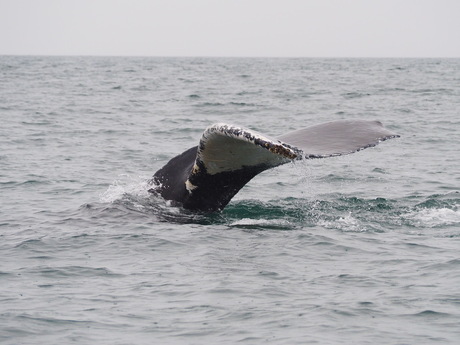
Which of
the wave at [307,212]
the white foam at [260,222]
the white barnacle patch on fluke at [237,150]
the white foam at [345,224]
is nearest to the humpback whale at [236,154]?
the white barnacle patch on fluke at [237,150]

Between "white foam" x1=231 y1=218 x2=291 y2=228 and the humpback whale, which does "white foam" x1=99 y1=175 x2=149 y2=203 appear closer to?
the humpback whale

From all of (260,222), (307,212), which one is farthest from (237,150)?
(307,212)

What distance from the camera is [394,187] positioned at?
1166cm

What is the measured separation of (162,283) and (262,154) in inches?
50.3

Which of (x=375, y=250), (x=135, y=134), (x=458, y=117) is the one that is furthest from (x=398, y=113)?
(x=375, y=250)

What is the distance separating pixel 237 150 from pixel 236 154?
10 centimetres

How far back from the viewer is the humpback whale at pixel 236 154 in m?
6.37

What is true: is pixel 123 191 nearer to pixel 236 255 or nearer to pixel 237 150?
pixel 236 255

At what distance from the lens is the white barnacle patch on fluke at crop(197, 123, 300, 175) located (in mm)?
6227

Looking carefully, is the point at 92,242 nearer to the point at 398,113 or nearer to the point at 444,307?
the point at 444,307

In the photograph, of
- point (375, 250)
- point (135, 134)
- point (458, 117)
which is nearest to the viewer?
point (375, 250)

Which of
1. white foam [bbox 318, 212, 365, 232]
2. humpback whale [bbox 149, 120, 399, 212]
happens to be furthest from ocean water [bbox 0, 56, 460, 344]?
humpback whale [bbox 149, 120, 399, 212]

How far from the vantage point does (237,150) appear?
6.68 m

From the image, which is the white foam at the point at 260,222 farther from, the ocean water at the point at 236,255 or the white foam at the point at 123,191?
the white foam at the point at 123,191
